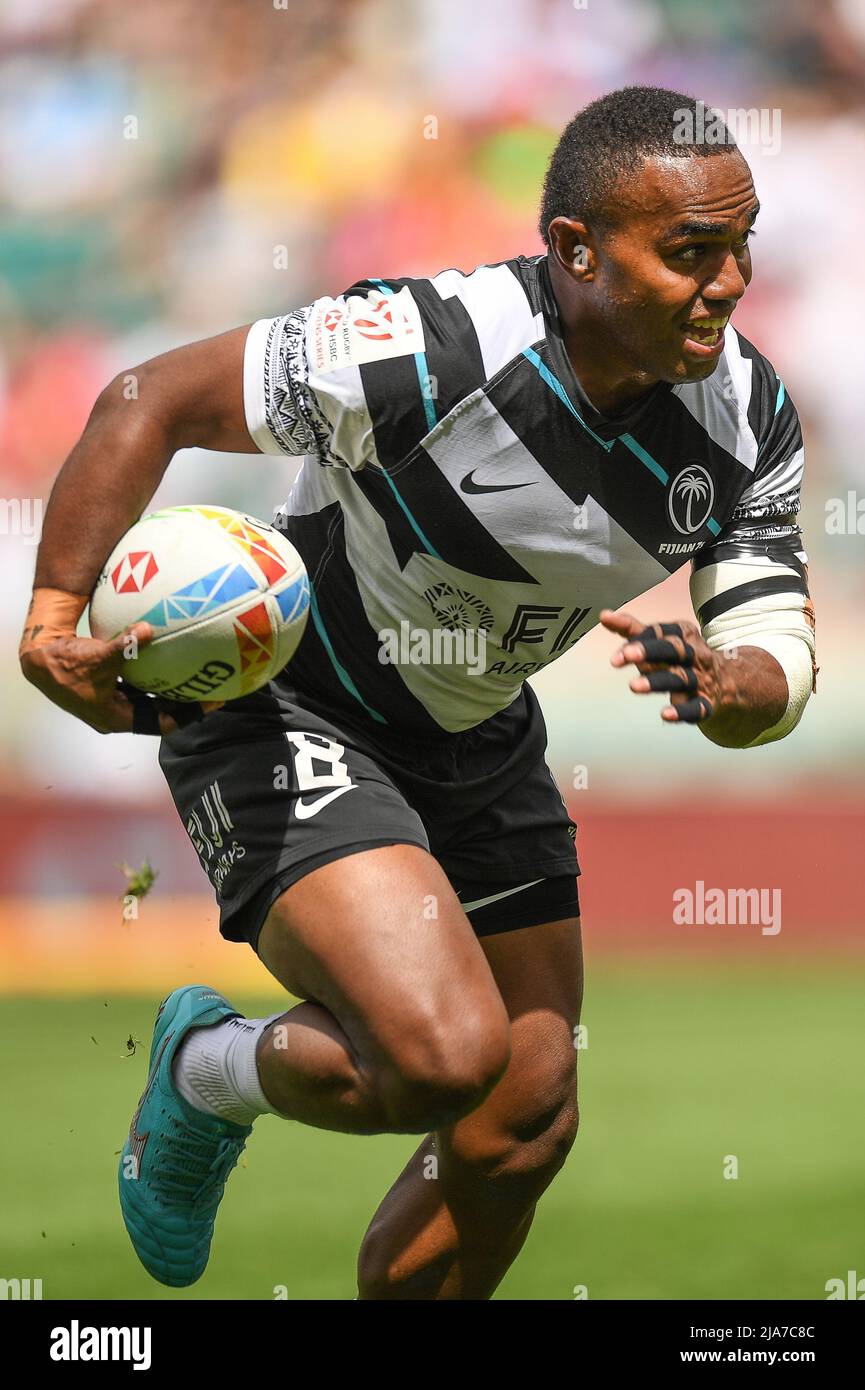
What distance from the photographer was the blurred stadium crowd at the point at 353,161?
43.2 feet

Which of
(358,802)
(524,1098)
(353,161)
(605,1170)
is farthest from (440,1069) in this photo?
(353,161)

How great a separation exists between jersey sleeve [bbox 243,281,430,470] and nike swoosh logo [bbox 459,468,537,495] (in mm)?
141

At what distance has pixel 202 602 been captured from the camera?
Answer: 331 centimetres

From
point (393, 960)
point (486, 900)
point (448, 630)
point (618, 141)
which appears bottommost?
point (393, 960)

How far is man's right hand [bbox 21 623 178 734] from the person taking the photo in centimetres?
320

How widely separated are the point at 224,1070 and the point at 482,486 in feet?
4.67

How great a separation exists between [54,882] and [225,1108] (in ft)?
25.2

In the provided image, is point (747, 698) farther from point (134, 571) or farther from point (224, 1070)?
point (224, 1070)

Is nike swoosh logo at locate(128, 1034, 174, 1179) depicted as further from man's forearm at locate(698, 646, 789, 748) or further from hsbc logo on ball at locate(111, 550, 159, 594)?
man's forearm at locate(698, 646, 789, 748)

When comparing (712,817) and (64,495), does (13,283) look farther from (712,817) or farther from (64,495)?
(64,495)

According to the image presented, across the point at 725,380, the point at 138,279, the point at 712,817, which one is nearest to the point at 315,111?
the point at 138,279

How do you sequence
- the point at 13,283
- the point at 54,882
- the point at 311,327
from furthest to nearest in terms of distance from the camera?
the point at 13,283
the point at 54,882
the point at 311,327

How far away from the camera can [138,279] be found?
43.5ft

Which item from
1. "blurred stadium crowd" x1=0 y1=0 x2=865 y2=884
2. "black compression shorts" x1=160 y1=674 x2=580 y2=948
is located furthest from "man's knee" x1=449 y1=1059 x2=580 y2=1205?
"blurred stadium crowd" x1=0 y1=0 x2=865 y2=884
